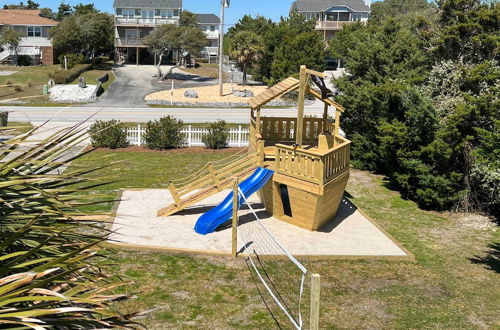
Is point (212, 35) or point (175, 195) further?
point (212, 35)

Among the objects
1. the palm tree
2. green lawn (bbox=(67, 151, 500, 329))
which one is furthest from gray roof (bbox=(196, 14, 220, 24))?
green lawn (bbox=(67, 151, 500, 329))

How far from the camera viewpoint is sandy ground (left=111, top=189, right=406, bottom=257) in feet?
42.6

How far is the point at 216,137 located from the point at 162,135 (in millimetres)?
2704

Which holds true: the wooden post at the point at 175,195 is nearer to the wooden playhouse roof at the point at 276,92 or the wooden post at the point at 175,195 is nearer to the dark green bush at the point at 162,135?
the wooden playhouse roof at the point at 276,92

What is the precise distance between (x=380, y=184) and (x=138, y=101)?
93.0ft

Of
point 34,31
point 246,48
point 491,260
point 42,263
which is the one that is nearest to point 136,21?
point 34,31

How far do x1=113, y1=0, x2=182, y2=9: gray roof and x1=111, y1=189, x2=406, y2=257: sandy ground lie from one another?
207 feet

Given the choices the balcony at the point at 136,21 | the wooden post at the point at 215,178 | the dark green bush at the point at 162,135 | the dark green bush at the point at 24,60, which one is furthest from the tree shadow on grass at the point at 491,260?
the balcony at the point at 136,21

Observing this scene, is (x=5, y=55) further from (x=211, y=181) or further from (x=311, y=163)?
(x=311, y=163)

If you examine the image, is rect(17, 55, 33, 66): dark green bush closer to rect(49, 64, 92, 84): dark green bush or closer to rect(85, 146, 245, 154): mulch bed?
rect(49, 64, 92, 84): dark green bush

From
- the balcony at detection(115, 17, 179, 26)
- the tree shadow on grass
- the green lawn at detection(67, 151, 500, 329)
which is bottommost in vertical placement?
the green lawn at detection(67, 151, 500, 329)

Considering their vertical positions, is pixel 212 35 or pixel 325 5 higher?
pixel 325 5

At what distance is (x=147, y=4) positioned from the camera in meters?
73.9

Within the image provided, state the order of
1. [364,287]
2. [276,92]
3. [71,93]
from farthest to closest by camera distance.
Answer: [71,93] < [276,92] < [364,287]
